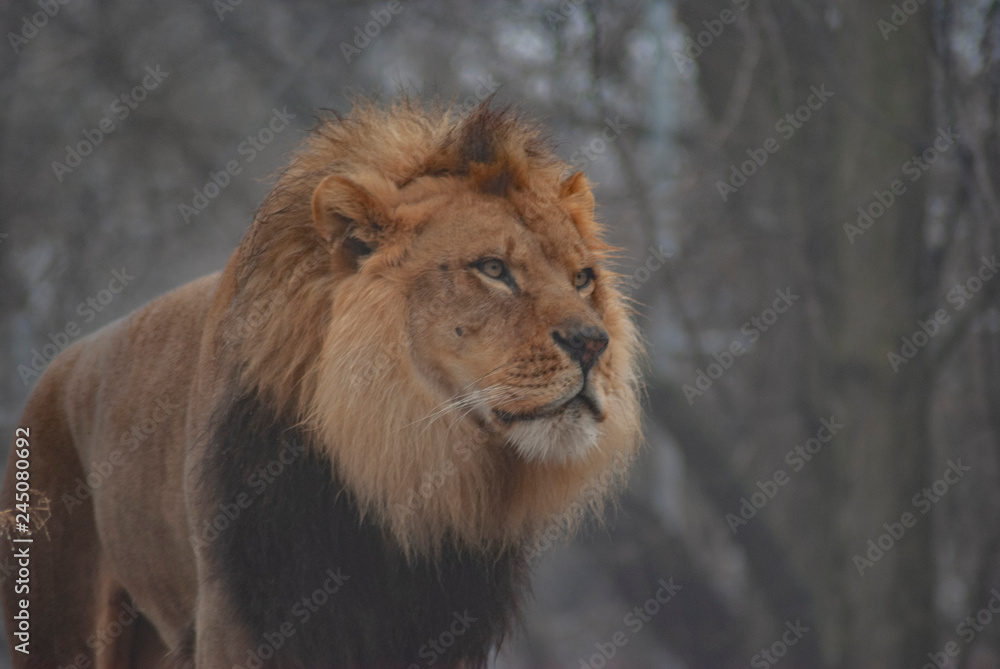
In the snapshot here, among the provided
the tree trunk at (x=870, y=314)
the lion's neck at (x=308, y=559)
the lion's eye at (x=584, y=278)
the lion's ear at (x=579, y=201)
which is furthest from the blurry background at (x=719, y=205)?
the lion's neck at (x=308, y=559)

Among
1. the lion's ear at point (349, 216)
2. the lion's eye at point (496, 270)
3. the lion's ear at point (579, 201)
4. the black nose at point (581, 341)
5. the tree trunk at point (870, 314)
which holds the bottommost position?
the tree trunk at point (870, 314)

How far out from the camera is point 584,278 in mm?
2854

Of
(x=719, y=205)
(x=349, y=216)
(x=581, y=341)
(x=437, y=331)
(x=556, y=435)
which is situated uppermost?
(x=349, y=216)

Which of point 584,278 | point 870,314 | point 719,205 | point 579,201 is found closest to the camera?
point 584,278

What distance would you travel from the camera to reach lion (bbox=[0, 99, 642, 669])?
2537mm

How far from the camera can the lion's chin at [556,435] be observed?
2518 millimetres

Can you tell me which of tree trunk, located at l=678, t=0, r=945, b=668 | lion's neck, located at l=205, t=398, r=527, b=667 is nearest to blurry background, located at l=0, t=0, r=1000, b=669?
tree trunk, located at l=678, t=0, r=945, b=668

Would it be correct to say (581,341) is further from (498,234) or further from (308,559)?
(308,559)

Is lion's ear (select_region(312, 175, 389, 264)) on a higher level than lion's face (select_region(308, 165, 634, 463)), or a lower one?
higher

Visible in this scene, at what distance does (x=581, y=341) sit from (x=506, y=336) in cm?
19

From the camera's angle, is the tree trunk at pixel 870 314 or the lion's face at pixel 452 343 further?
the tree trunk at pixel 870 314

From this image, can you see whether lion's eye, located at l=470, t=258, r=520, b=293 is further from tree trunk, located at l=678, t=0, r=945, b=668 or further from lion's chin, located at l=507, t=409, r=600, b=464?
tree trunk, located at l=678, t=0, r=945, b=668

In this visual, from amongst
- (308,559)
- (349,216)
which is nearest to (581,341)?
(349,216)

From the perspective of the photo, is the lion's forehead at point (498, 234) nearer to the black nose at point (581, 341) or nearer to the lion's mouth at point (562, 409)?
the black nose at point (581, 341)
